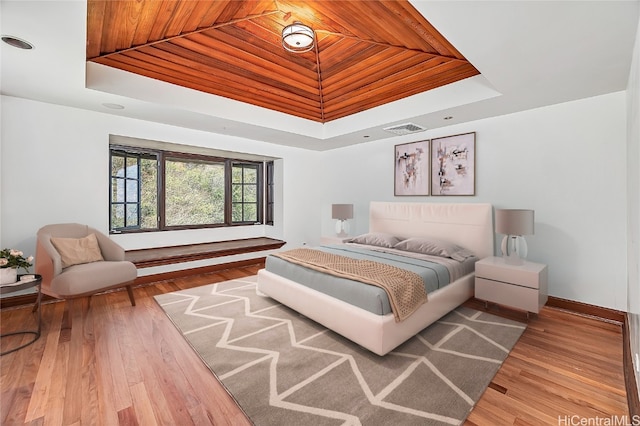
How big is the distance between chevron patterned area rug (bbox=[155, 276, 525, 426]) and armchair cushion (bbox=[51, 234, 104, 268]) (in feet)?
3.46

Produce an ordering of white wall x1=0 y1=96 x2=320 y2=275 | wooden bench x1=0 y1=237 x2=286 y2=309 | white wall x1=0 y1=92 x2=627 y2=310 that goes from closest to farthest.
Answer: white wall x1=0 y1=92 x2=627 y2=310 → white wall x1=0 y1=96 x2=320 y2=275 → wooden bench x1=0 y1=237 x2=286 y2=309

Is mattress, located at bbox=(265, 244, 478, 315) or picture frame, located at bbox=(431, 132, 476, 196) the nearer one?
mattress, located at bbox=(265, 244, 478, 315)

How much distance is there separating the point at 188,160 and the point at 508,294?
5.22 meters

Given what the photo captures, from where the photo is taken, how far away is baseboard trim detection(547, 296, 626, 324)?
2923 mm

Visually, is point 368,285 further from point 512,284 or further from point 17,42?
point 17,42

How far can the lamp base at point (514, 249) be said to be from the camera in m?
3.24

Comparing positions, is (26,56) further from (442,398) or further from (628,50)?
(628,50)

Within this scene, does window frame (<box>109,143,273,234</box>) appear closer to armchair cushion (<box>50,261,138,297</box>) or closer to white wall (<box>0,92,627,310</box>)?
white wall (<box>0,92,627,310</box>)

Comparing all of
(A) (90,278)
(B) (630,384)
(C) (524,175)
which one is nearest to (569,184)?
(C) (524,175)

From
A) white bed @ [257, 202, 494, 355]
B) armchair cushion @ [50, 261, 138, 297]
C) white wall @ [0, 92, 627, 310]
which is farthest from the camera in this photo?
white wall @ [0, 92, 627, 310]

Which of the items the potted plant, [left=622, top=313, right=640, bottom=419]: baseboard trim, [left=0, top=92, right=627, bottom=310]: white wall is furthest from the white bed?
the potted plant

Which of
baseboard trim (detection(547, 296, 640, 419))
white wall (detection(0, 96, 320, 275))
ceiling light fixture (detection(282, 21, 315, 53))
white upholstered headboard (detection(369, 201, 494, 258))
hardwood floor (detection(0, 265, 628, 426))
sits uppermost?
ceiling light fixture (detection(282, 21, 315, 53))

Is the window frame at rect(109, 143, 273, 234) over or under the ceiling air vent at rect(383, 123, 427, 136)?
under

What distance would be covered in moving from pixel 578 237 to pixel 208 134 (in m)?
5.33
